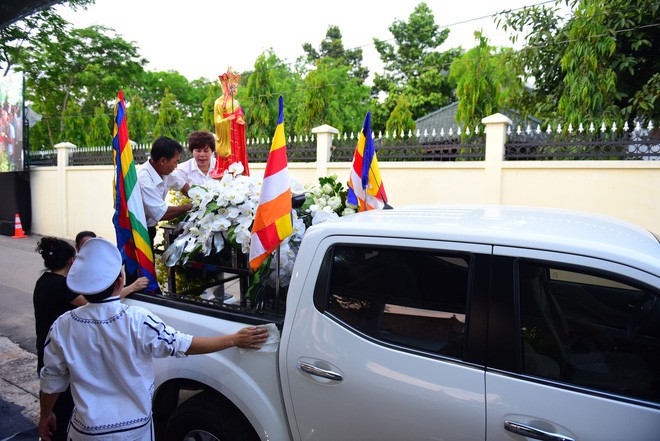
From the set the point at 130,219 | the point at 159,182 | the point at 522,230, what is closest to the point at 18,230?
the point at 159,182

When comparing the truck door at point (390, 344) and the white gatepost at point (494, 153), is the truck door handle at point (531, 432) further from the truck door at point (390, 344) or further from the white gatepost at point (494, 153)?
the white gatepost at point (494, 153)

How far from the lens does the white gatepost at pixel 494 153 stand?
6.77m

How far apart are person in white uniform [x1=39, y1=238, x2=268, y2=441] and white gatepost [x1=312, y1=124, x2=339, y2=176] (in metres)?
6.68

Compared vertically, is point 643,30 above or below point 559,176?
above

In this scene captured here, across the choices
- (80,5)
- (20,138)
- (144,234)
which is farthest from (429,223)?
(20,138)

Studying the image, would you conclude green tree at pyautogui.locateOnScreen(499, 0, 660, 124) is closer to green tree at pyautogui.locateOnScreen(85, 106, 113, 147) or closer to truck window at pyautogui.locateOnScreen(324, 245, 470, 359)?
truck window at pyautogui.locateOnScreen(324, 245, 470, 359)

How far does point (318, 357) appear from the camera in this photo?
1.92 m

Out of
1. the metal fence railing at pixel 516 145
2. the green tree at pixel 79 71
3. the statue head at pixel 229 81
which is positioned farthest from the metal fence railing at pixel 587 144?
the green tree at pixel 79 71

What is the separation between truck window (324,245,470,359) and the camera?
5.73 feet

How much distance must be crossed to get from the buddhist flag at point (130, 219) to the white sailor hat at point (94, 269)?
3.13 ft

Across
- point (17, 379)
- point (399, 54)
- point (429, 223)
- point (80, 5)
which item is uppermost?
point (399, 54)

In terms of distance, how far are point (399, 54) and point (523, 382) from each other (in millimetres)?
32424

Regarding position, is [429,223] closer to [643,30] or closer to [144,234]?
[144,234]

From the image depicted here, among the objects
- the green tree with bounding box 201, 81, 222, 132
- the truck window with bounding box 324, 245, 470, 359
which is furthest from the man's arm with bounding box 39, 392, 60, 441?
the green tree with bounding box 201, 81, 222, 132
